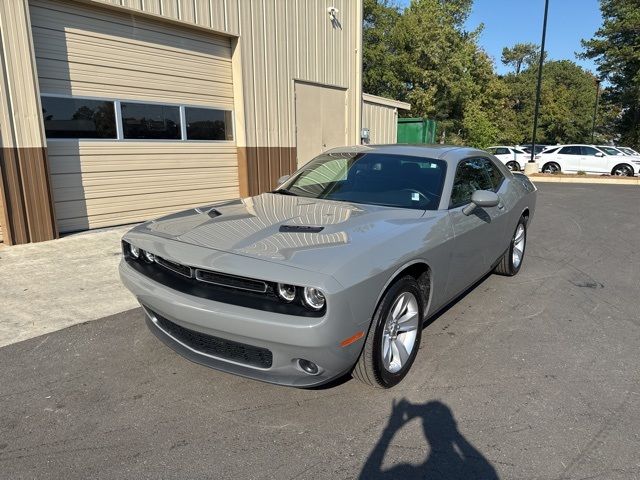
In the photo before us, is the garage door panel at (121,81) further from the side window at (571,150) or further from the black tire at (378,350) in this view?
the side window at (571,150)

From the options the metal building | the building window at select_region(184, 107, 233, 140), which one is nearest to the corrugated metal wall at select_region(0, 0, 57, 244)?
the metal building

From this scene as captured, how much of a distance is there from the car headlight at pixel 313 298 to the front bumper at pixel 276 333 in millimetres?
68

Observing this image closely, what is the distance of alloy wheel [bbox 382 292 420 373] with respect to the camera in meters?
2.97

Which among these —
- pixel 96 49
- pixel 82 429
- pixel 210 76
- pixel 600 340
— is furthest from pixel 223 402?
pixel 210 76

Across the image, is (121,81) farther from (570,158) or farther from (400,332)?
(570,158)

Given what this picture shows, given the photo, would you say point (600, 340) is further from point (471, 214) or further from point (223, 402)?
point (223, 402)

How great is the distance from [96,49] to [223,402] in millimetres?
6683

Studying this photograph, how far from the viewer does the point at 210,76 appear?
923cm

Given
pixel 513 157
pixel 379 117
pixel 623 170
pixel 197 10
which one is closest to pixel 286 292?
pixel 197 10

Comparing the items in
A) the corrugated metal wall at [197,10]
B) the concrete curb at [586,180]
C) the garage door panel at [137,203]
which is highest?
the corrugated metal wall at [197,10]

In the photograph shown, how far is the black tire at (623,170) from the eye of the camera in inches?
849

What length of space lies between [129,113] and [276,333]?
6812 mm

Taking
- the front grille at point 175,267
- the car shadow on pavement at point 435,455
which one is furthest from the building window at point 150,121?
the car shadow on pavement at point 435,455

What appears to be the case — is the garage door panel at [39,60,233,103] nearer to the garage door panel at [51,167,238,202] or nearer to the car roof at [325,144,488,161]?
the garage door panel at [51,167,238,202]
